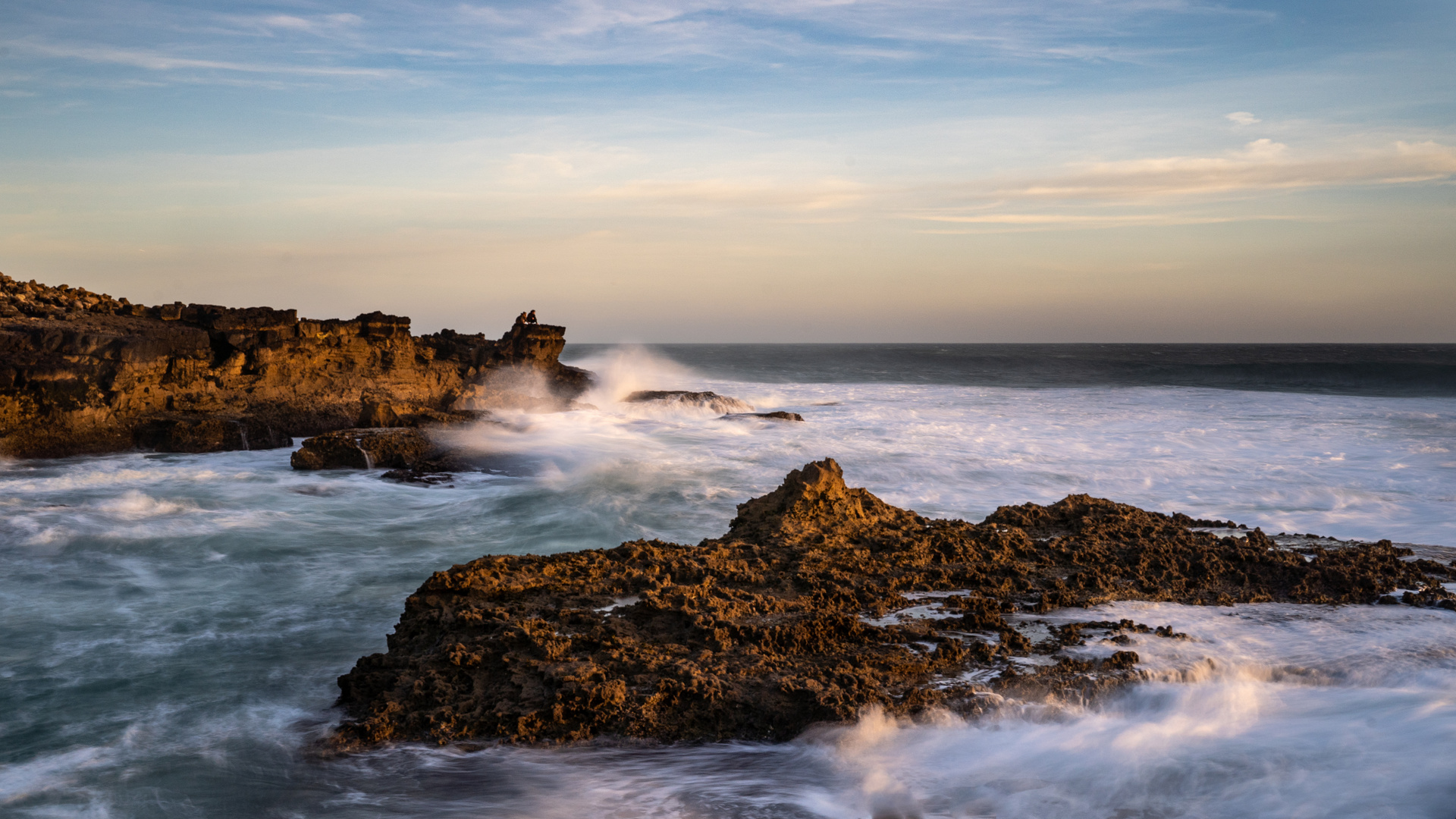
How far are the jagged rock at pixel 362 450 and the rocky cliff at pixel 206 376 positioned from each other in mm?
1340

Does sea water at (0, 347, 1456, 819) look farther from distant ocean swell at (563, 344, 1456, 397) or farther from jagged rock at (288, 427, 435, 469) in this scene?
distant ocean swell at (563, 344, 1456, 397)

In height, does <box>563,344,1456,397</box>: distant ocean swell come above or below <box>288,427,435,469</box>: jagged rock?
above

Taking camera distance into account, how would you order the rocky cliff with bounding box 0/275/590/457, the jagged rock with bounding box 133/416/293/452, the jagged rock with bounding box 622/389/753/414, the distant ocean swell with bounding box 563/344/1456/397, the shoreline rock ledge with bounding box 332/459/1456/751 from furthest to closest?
the distant ocean swell with bounding box 563/344/1456/397
the jagged rock with bounding box 622/389/753/414
the jagged rock with bounding box 133/416/293/452
the rocky cliff with bounding box 0/275/590/457
the shoreline rock ledge with bounding box 332/459/1456/751

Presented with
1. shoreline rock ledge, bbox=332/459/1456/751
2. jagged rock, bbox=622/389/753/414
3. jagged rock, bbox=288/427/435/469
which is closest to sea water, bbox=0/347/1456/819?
shoreline rock ledge, bbox=332/459/1456/751

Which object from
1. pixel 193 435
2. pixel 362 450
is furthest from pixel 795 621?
pixel 193 435

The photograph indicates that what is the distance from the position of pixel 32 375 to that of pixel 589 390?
1051 cm

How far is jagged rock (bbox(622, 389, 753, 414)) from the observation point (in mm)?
19902

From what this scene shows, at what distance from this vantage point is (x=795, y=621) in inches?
142

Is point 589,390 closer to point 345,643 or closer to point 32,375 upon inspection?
point 32,375

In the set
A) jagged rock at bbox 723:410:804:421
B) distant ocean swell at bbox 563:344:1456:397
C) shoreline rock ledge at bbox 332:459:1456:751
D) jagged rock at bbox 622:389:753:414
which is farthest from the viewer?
A: distant ocean swell at bbox 563:344:1456:397

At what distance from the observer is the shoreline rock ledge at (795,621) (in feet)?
10.3

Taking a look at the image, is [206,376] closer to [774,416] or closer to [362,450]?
[362,450]

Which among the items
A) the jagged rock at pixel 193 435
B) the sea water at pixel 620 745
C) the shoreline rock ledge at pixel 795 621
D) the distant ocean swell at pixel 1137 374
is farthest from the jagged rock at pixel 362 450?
the distant ocean swell at pixel 1137 374

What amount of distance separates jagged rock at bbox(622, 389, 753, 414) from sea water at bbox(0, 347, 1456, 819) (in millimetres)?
4834
